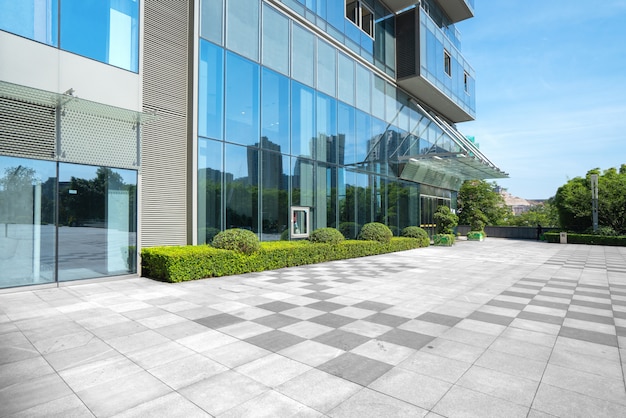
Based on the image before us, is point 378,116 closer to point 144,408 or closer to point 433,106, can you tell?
point 433,106

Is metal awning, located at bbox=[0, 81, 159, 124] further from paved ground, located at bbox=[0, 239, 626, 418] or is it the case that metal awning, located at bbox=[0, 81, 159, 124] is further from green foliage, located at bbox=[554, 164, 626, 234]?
green foliage, located at bbox=[554, 164, 626, 234]

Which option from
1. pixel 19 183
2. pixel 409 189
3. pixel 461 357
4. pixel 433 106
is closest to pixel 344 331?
pixel 461 357

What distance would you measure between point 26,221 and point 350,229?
1445 centimetres

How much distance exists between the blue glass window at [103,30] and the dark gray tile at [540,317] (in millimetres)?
12315

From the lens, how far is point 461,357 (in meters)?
4.84

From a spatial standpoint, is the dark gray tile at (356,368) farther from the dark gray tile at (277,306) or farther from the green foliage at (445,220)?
the green foliage at (445,220)

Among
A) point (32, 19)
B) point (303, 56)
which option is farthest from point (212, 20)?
point (32, 19)

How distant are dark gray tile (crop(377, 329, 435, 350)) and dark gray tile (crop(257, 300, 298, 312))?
2306mm

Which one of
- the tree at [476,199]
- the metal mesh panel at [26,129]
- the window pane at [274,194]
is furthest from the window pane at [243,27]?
the tree at [476,199]

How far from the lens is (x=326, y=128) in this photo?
1877 cm

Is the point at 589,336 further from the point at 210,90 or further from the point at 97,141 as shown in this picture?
the point at 210,90

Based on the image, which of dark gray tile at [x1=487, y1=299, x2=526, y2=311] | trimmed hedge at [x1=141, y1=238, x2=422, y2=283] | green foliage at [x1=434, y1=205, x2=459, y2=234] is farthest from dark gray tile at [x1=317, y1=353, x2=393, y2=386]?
green foliage at [x1=434, y1=205, x2=459, y2=234]

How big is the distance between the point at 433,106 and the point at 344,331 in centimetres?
2836

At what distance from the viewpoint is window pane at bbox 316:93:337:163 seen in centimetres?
1822
